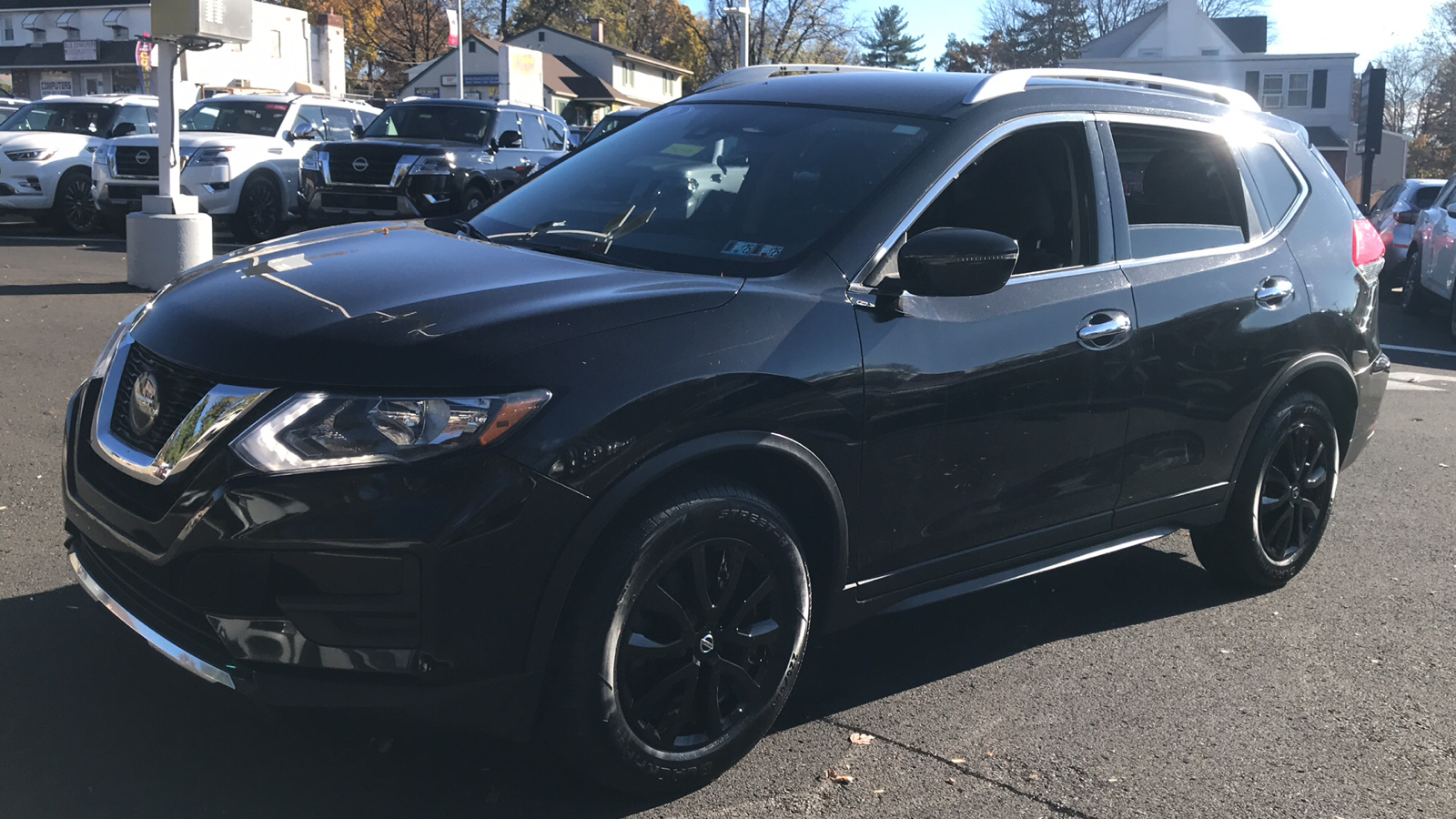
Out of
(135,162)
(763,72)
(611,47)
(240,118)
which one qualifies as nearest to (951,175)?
(763,72)

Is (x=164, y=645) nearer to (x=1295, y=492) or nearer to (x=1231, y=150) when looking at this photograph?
(x=1231, y=150)

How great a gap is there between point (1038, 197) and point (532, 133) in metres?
14.5

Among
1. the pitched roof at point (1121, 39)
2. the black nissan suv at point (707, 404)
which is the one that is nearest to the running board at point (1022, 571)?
the black nissan suv at point (707, 404)

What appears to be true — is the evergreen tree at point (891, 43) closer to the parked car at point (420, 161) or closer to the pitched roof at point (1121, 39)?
the pitched roof at point (1121, 39)

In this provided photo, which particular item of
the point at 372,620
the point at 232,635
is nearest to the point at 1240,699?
the point at 372,620

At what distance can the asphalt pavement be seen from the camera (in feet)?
10.7

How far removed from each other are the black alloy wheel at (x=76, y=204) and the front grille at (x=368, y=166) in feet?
14.1

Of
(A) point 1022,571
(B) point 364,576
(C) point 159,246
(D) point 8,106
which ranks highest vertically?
(D) point 8,106

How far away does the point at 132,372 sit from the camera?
3.27m

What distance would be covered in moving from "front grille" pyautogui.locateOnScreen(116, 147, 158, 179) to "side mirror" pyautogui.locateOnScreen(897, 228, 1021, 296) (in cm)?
1536

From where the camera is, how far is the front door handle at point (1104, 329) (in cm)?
402

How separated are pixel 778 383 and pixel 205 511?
4.48 ft

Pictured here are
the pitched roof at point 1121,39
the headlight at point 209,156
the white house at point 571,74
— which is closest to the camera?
the headlight at point 209,156

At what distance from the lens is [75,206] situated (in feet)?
57.2
